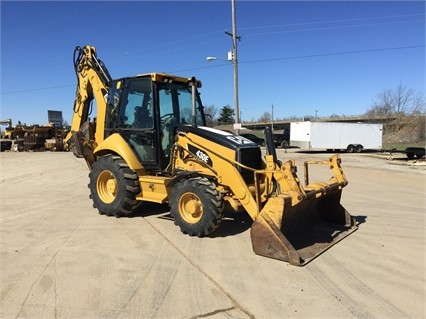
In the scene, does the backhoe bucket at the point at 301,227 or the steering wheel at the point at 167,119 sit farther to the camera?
the steering wheel at the point at 167,119

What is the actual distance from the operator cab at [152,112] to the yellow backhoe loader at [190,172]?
0.06 ft

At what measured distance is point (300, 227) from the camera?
6.47 metres

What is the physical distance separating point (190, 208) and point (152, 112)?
2.13m

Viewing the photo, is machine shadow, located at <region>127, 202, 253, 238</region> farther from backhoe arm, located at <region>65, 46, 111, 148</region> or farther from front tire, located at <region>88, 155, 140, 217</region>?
backhoe arm, located at <region>65, 46, 111, 148</region>

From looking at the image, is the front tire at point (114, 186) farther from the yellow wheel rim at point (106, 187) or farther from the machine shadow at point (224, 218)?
the machine shadow at point (224, 218)

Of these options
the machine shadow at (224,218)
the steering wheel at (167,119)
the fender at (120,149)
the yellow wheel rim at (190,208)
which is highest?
the steering wheel at (167,119)

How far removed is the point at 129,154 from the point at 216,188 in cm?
229

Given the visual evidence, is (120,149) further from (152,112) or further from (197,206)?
(197,206)

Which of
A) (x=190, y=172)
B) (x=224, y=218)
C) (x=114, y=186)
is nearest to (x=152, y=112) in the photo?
(x=190, y=172)

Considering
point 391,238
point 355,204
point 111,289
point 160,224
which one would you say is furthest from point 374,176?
point 111,289

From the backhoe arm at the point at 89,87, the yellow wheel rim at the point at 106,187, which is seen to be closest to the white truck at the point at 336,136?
the backhoe arm at the point at 89,87

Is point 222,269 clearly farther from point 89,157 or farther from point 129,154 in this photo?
point 89,157

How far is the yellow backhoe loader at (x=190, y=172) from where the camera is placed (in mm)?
5852

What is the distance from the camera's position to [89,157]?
907cm
